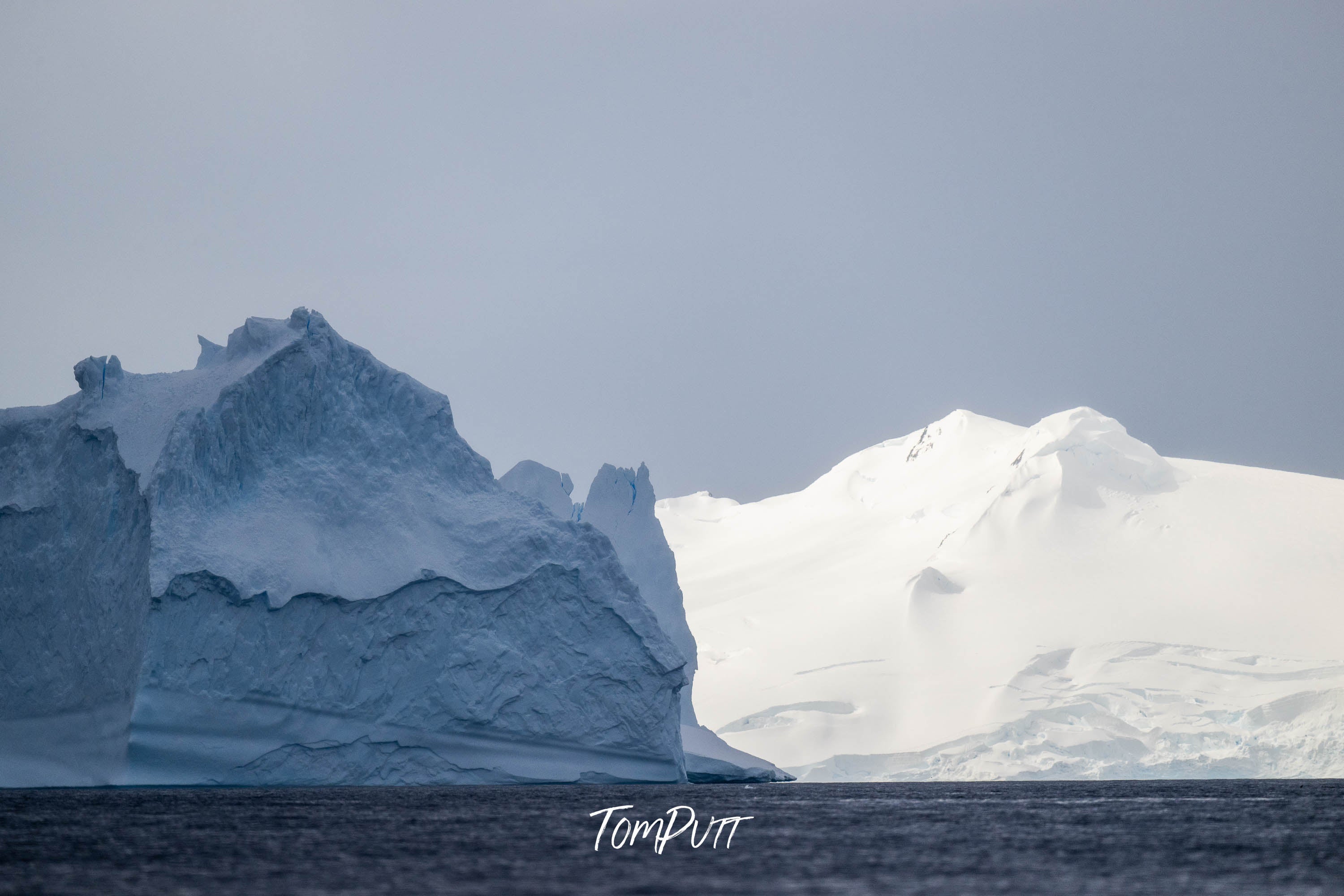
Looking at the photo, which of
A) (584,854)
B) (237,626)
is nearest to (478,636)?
(237,626)

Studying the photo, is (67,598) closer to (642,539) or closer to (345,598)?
(345,598)

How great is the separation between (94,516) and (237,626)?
4319mm

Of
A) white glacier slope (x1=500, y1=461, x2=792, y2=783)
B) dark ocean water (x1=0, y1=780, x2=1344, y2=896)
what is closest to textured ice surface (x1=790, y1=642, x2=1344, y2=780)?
white glacier slope (x1=500, y1=461, x2=792, y2=783)

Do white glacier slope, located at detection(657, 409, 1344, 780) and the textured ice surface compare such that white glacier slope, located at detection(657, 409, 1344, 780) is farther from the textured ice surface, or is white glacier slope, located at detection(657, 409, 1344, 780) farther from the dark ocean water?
the dark ocean water

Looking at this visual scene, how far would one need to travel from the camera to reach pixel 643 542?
134 feet

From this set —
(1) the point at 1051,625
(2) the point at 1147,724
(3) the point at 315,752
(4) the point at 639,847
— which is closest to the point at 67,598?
(3) the point at 315,752

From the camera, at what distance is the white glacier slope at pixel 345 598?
2620 centimetres

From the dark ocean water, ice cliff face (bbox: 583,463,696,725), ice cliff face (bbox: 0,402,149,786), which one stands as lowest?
the dark ocean water

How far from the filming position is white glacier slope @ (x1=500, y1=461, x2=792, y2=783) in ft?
128

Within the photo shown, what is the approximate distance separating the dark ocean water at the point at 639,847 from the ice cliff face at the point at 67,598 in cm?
117

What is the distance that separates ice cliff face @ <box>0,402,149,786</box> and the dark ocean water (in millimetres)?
1169

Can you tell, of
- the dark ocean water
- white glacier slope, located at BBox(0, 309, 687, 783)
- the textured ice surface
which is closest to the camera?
the dark ocean water

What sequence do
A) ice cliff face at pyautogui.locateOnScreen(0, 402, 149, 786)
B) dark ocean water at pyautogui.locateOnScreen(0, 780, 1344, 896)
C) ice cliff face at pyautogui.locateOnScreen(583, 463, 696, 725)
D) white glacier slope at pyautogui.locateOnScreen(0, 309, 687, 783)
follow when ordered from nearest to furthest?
dark ocean water at pyautogui.locateOnScreen(0, 780, 1344, 896) < white glacier slope at pyautogui.locateOnScreen(0, 309, 687, 783) < ice cliff face at pyautogui.locateOnScreen(0, 402, 149, 786) < ice cliff face at pyautogui.locateOnScreen(583, 463, 696, 725)

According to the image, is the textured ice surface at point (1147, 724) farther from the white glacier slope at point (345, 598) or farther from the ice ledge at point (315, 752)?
the ice ledge at point (315, 752)
